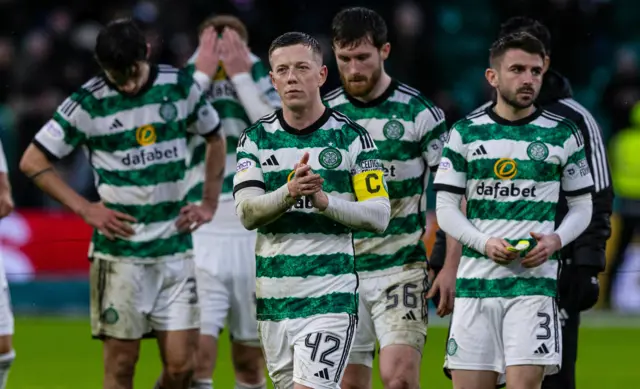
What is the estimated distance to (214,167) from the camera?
8977mm

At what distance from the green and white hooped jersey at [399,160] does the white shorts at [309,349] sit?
1.18m

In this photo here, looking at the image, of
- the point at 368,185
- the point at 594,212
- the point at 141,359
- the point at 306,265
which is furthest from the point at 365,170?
the point at 141,359

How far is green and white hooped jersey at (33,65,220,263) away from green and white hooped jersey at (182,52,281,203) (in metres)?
0.94

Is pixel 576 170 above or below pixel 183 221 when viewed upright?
above

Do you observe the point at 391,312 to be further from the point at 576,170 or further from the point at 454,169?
the point at 576,170

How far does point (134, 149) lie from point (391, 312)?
189 cm

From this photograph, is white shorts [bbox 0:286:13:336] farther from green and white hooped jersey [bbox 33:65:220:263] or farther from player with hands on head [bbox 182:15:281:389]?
player with hands on head [bbox 182:15:281:389]

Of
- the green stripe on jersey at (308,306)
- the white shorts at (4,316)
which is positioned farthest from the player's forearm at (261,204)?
the white shorts at (4,316)

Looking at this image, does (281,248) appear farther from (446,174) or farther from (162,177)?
(162,177)

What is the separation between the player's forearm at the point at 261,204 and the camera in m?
6.63

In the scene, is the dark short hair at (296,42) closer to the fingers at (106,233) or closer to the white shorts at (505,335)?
the white shorts at (505,335)

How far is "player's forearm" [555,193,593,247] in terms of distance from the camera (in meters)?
7.37

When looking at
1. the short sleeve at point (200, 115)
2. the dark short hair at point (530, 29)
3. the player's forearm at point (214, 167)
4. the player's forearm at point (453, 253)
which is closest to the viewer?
the player's forearm at point (453, 253)

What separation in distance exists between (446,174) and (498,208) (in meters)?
0.34
